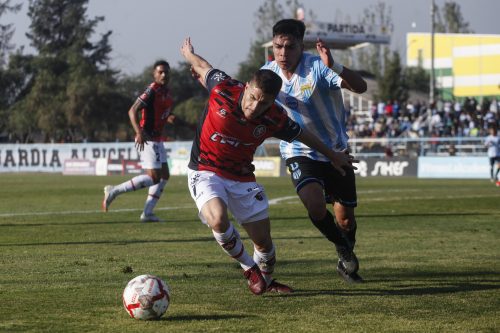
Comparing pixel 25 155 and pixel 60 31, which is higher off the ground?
pixel 60 31

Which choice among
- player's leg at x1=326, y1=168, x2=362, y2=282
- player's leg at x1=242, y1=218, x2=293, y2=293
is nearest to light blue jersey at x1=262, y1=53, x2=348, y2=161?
player's leg at x1=326, y1=168, x2=362, y2=282

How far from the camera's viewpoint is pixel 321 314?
6512 mm

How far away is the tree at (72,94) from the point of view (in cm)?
6988

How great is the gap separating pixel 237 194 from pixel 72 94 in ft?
210

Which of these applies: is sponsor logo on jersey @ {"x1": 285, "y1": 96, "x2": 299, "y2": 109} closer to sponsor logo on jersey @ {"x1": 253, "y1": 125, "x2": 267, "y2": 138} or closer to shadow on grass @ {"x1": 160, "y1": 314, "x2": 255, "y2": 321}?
sponsor logo on jersey @ {"x1": 253, "y1": 125, "x2": 267, "y2": 138}

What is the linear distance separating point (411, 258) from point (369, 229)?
387 cm

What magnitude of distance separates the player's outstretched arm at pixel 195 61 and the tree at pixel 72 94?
61.6 m

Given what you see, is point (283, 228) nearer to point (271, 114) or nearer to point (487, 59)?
point (271, 114)

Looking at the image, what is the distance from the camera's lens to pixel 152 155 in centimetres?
1553

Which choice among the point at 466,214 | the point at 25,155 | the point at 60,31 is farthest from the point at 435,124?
the point at 60,31

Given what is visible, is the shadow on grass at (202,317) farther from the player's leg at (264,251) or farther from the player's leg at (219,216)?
the player's leg at (264,251)

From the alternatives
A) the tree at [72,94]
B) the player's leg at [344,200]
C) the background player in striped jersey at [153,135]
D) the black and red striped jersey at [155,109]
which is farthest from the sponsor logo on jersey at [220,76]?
the tree at [72,94]

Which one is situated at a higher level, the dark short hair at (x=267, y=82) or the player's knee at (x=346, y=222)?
the dark short hair at (x=267, y=82)

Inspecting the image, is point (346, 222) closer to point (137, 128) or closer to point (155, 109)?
point (137, 128)
